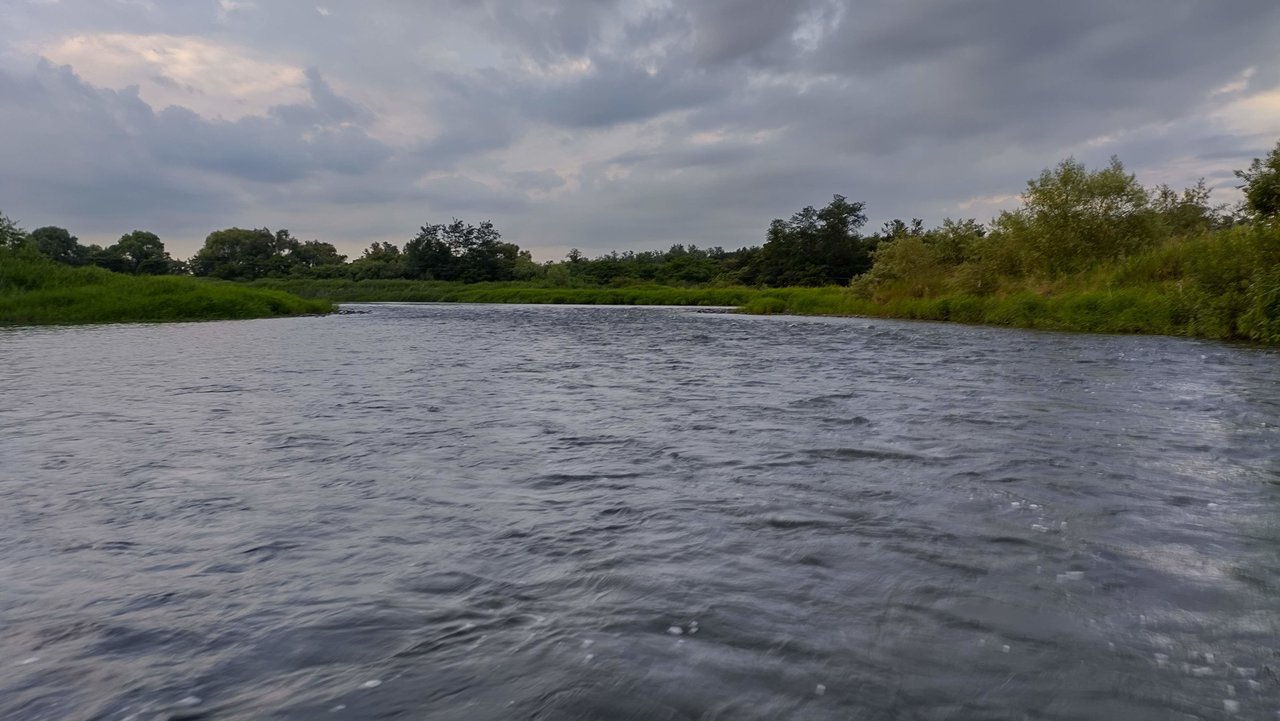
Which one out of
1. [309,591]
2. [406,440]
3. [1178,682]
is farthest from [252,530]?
[1178,682]

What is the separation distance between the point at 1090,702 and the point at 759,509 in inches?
136

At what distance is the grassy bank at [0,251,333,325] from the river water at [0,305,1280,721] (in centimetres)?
3239

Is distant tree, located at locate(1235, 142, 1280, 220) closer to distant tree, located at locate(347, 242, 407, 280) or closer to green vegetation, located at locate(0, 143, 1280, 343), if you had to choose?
green vegetation, located at locate(0, 143, 1280, 343)

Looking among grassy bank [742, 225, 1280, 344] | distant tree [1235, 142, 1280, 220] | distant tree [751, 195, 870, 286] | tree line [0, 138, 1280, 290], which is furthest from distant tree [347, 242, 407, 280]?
distant tree [1235, 142, 1280, 220]

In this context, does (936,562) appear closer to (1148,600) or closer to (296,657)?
(1148,600)

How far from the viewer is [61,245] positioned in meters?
111

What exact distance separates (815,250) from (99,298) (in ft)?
245

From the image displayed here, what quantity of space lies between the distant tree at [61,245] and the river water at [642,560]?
403ft

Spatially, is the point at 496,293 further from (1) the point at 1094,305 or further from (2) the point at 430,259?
(1) the point at 1094,305

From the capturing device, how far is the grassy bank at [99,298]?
38312 mm

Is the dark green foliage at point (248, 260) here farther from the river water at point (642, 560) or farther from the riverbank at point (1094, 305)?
the river water at point (642, 560)

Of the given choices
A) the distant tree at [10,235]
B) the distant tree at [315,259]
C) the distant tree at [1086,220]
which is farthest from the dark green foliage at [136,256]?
the distant tree at [1086,220]

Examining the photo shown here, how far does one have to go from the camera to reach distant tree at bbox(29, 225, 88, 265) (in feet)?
360

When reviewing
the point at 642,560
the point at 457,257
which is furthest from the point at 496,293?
the point at 642,560
